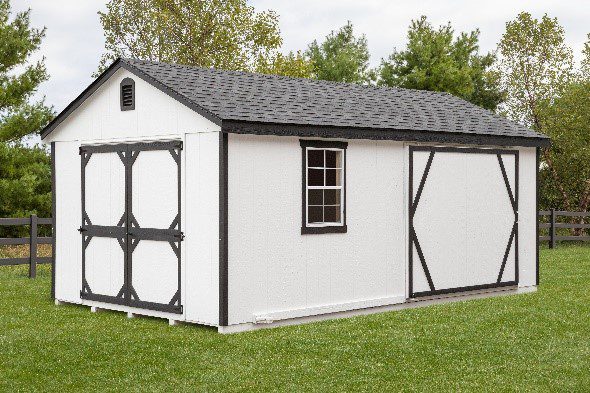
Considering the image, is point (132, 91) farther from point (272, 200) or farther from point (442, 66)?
point (442, 66)

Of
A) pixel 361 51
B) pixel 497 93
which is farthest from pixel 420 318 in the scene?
pixel 361 51

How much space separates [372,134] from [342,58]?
37805 mm

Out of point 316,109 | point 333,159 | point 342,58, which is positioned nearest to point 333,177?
point 333,159

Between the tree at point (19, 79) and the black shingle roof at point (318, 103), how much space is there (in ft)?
47.8

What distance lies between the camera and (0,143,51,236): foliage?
2670 cm

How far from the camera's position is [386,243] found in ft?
43.5

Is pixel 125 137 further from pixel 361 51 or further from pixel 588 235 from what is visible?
pixel 361 51

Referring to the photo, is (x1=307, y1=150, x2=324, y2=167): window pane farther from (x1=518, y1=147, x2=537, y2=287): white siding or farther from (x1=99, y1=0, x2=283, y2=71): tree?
(x1=99, y1=0, x2=283, y2=71): tree

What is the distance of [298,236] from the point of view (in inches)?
472

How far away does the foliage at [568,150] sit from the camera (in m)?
27.9

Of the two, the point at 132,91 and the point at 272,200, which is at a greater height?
the point at 132,91

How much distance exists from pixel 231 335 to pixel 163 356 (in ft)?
4.74

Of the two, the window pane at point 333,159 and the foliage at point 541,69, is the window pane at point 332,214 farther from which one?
the foliage at point 541,69

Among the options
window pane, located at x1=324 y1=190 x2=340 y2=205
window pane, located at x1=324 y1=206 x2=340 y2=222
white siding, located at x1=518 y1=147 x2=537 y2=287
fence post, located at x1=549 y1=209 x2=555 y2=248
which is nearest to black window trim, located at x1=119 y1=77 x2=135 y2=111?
window pane, located at x1=324 y1=190 x2=340 y2=205
